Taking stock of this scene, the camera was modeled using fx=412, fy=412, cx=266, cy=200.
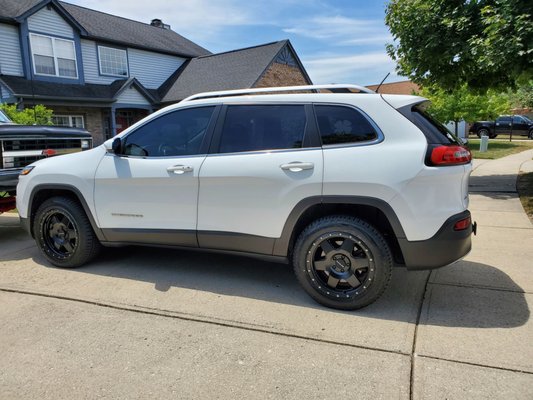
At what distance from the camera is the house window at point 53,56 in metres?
17.8

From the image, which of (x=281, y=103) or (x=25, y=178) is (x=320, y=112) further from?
(x=25, y=178)

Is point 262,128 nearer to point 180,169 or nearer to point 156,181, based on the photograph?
point 180,169

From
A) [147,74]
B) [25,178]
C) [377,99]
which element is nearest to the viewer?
[377,99]

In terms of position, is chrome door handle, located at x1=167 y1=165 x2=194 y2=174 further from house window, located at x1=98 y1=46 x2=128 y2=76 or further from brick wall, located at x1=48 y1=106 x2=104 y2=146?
house window, located at x1=98 y1=46 x2=128 y2=76

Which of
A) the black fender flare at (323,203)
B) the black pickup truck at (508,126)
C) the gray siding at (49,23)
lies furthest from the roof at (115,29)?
the black pickup truck at (508,126)

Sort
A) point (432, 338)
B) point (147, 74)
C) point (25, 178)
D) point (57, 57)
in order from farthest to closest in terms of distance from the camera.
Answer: point (147, 74) → point (57, 57) → point (25, 178) → point (432, 338)

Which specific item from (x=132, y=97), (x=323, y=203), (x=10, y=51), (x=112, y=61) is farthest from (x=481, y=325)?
(x=112, y=61)

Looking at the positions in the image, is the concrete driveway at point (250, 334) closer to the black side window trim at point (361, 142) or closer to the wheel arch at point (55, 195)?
the wheel arch at point (55, 195)

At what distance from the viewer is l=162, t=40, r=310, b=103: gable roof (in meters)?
20.5

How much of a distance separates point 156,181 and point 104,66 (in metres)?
19.5

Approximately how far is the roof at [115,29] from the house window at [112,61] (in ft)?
1.99

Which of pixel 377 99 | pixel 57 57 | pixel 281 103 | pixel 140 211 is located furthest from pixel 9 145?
pixel 57 57

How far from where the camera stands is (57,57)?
1853cm

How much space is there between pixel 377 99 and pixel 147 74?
21.7 meters
